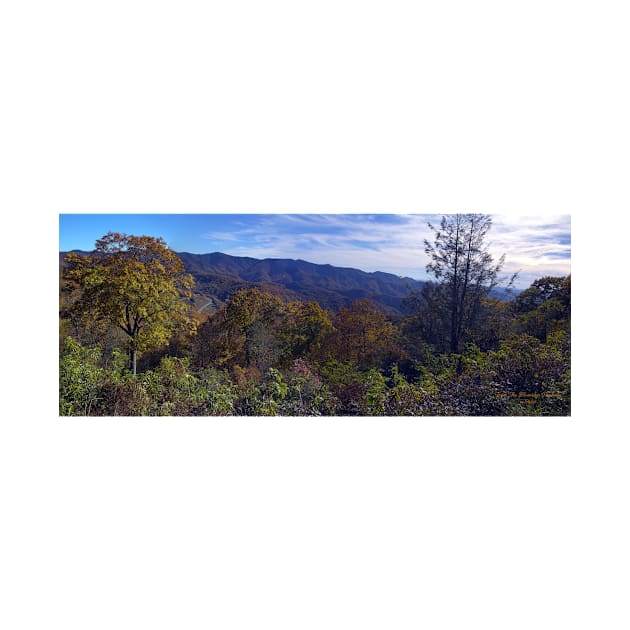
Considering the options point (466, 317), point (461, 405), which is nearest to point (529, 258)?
point (466, 317)

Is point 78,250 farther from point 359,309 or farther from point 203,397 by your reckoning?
point 359,309

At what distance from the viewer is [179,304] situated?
5.83m

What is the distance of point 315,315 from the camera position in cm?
579

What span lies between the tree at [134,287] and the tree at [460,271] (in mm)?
3053

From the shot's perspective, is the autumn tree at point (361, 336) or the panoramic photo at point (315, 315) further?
the autumn tree at point (361, 336)

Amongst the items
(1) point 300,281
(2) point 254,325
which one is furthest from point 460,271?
(2) point 254,325

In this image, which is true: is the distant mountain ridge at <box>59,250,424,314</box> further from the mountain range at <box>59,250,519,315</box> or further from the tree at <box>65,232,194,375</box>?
the tree at <box>65,232,194,375</box>

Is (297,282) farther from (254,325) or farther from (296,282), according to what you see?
(254,325)

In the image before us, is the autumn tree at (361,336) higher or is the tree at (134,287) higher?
the tree at (134,287)

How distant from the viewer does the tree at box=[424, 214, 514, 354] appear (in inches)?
219

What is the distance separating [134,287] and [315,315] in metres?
2.22

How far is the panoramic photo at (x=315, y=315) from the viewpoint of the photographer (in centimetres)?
555

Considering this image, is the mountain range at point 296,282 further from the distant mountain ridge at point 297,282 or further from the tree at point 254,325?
the tree at point 254,325

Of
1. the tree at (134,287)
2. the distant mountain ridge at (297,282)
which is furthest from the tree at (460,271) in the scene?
the tree at (134,287)
